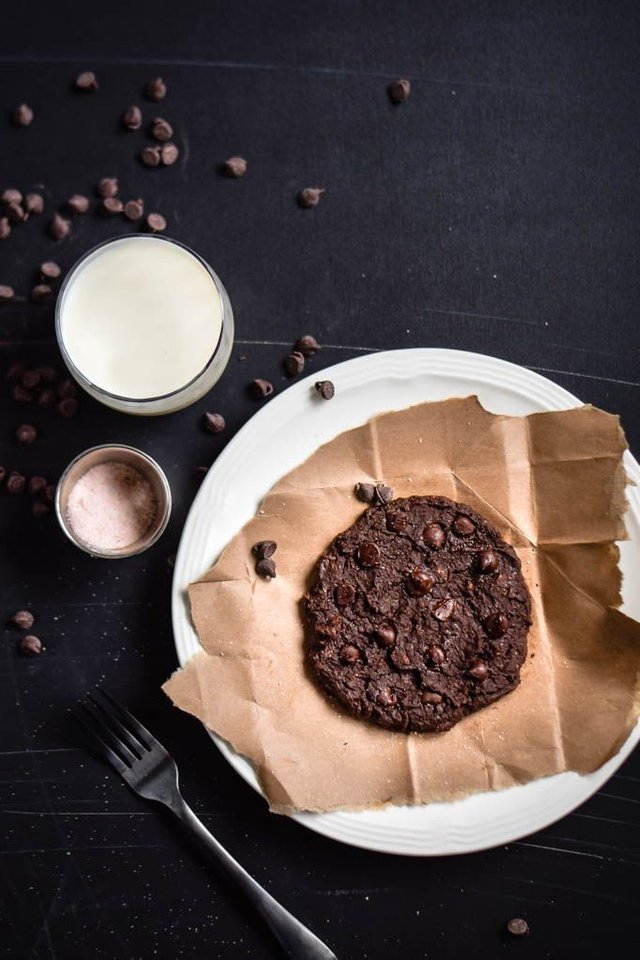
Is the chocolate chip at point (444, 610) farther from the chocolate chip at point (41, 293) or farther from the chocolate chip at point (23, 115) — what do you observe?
the chocolate chip at point (23, 115)

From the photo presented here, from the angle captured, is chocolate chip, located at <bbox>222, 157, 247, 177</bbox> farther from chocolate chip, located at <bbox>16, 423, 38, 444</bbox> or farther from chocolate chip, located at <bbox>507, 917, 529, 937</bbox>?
chocolate chip, located at <bbox>507, 917, 529, 937</bbox>

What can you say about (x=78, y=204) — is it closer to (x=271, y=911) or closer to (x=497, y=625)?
(x=497, y=625)

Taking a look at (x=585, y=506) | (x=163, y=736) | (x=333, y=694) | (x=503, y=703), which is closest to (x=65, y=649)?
(x=163, y=736)

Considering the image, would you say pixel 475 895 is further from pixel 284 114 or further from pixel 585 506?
pixel 284 114

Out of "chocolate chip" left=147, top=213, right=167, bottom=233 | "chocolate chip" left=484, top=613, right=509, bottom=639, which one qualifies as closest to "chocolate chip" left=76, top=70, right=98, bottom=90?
"chocolate chip" left=147, top=213, right=167, bottom=233

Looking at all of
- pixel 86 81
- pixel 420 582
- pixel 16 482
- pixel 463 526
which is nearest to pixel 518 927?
pixel 420 582
